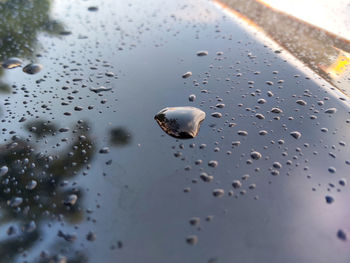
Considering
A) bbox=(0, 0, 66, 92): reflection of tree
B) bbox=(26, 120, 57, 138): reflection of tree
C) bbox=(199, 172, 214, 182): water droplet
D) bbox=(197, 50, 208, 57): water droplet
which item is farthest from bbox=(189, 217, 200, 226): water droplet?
bbox=(0, 0, 66, 92): reflection of tree

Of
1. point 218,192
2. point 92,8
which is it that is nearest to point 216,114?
point 218,192

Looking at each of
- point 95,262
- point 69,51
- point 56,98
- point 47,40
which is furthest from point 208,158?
point 47,40

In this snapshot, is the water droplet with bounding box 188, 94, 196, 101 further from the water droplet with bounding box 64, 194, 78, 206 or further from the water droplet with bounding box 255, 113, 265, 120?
the water droplet with bounding box 64, 194, 78, 206

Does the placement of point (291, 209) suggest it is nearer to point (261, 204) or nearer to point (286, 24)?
point (261, 204)

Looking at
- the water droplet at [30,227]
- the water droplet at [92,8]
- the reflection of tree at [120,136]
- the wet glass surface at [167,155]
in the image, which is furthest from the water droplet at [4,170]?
the water droplet at [92,8]

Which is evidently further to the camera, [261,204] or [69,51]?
[69,51]

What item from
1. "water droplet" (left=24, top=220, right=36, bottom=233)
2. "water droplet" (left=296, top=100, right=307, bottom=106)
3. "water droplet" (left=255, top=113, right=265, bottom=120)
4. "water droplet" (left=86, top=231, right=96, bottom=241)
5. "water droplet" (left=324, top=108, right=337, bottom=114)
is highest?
"water droplet" (left=324, top=108, right=337, bottom=114)
